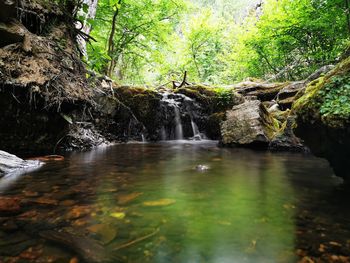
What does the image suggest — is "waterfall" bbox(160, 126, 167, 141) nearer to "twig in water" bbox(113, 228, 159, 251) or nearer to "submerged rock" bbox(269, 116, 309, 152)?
"submerged rock" bbox(269, 116, 309, 152)

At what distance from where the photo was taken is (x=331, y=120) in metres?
2.96

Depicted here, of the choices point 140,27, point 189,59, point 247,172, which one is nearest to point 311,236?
point 247,172

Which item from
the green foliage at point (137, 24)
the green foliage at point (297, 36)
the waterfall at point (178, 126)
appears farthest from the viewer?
the green foliage at point (137, 24)

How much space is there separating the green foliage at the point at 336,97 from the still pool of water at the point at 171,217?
0.89 metres

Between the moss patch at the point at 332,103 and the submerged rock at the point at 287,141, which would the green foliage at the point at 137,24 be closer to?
the submerged rock at the point at 287,141

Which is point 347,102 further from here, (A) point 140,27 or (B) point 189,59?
(B) point 189,59

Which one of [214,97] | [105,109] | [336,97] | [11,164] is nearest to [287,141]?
[336,97]

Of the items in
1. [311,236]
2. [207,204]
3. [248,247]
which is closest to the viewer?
[248,247]

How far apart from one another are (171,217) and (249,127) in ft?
20.2

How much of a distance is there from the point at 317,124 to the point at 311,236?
1784 mm

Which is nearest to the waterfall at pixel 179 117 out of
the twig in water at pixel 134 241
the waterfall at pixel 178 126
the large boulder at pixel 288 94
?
the waterfall at pixel 178 126

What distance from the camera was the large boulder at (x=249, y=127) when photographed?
25.5 feet

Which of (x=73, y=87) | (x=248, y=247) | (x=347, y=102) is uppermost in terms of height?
(x=73, y=87)

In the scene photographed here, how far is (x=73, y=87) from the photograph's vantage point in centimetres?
543
